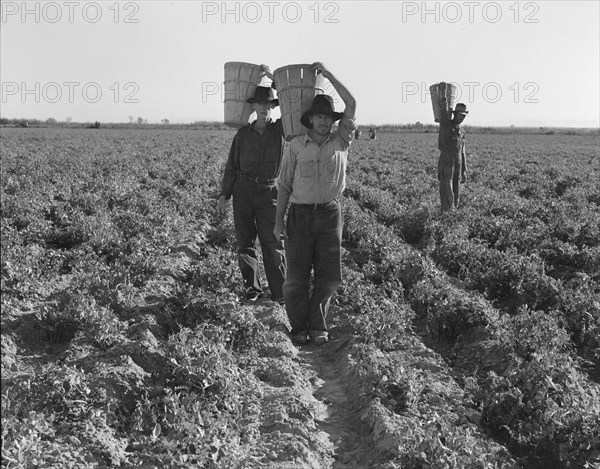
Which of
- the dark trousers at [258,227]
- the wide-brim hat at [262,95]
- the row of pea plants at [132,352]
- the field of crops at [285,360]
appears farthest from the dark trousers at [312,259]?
the wide-brim hat at [262,95]

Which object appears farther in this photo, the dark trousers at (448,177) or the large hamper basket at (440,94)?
the dark trousers at (448,177)

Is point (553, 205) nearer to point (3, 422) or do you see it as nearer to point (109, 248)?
point (109, 248)

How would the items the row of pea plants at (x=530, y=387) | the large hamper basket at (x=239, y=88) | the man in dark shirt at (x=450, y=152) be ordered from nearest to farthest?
1. the row of pea plants at (x=530, y=387)
2. the large hamper basket at (x=239, y=88)
3. the man in dark shirt at (x=450, y=152)

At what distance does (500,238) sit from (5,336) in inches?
272

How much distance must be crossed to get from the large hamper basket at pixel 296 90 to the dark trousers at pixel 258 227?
3.72ft

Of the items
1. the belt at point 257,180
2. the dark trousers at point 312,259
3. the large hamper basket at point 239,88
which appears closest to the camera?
the dark trousers at point 312,259

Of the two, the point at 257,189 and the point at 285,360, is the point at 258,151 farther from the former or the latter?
the point at 285,360

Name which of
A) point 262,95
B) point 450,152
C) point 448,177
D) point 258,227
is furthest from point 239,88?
point 448,177

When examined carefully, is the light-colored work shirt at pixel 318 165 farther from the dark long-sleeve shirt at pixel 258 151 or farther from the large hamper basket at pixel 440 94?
the large hamper basket at pixel 440 94

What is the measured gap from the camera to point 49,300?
579cm

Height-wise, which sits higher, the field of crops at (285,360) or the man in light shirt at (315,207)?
the man in light shirt at (315,207)

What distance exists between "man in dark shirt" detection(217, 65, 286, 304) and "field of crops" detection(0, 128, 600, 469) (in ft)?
0.86

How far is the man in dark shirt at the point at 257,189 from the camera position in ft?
20.0

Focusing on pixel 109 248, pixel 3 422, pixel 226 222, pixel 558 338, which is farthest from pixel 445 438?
pixel 226 222
